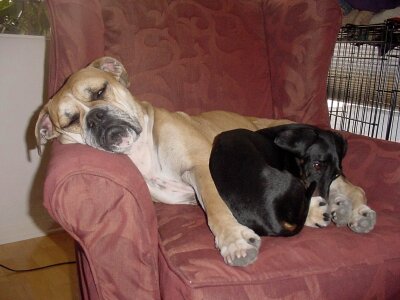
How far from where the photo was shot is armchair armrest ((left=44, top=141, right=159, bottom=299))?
47.5 inches

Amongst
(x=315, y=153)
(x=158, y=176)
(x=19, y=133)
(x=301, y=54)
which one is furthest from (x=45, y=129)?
(x=301, y=54)

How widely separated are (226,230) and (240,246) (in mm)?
105

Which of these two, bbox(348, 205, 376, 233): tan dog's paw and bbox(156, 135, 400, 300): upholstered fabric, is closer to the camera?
bbox(156, 135, 400, 300): upholstered fabric

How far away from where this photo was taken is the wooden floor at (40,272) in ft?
8.07

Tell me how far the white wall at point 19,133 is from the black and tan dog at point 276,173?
Answer: 71.0 inches

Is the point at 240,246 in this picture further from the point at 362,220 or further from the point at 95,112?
the point at 95,112

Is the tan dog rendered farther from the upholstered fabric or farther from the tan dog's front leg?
the upholstered fabric

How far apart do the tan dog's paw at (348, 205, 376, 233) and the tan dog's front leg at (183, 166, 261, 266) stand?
1.45ft

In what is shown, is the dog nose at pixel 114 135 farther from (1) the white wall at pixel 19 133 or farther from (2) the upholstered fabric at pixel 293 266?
(1) the white wall at pixel 19 133

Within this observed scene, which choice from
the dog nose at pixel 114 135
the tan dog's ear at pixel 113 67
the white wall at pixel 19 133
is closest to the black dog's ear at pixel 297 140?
the dog nose at pixel 114 135

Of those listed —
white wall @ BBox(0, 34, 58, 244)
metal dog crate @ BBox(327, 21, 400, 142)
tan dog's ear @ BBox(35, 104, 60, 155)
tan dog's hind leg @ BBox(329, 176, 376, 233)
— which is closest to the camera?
tan dog's hind leg @ BBox(329, 176, 376, 233)

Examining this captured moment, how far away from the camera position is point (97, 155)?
4.54 feet

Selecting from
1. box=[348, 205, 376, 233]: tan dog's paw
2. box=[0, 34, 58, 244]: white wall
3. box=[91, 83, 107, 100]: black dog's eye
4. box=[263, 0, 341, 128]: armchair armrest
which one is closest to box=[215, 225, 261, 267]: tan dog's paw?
box=[348, 205, 376, 233]: tan dog's paw

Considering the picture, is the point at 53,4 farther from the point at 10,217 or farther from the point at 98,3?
the point at 10,217
